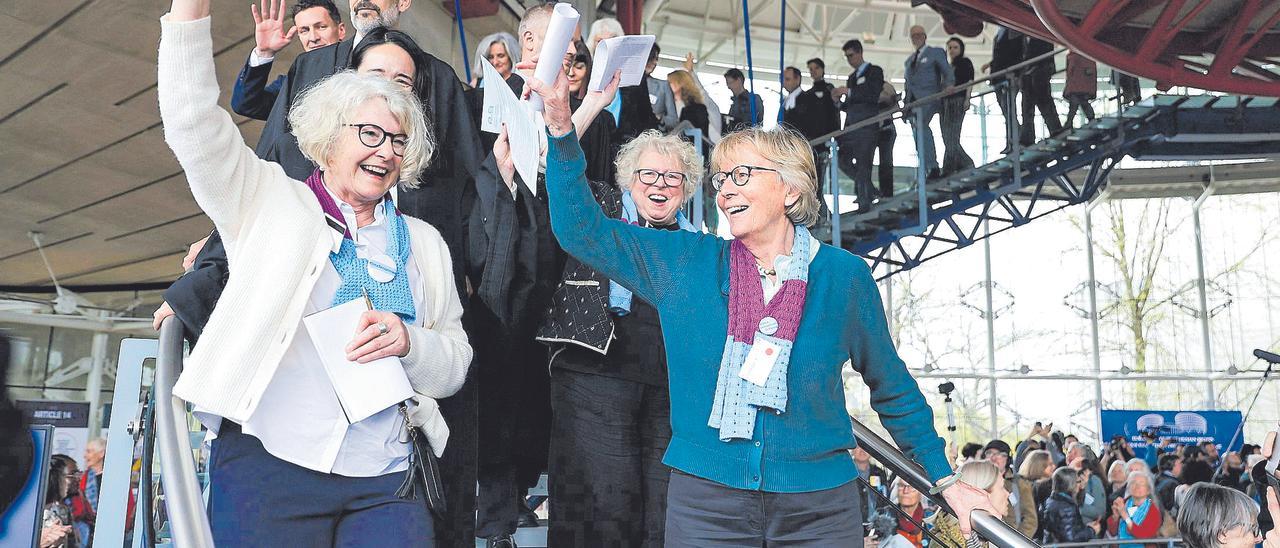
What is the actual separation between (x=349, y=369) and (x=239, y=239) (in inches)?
12.5

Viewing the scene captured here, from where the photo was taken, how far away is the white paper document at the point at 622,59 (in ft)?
7.97

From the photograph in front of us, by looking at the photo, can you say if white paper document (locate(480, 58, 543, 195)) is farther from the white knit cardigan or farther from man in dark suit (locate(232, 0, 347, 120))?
man in dark suit (locate(232, 0, 347, 120))

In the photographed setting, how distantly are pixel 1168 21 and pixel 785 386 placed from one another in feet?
23.9

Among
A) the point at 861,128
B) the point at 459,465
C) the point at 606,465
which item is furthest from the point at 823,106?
the point at 459,465

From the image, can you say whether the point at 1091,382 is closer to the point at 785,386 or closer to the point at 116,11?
the point at 116,11

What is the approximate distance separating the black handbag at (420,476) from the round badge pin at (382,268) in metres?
0.26

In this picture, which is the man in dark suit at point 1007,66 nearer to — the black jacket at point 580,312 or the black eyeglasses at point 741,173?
the black jacket at point 580,312

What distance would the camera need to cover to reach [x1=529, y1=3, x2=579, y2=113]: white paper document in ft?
6.73

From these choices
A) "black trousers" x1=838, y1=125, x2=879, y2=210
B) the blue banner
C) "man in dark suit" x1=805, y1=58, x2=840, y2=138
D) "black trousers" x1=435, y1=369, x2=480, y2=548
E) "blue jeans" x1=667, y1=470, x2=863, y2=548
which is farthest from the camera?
the blue banner

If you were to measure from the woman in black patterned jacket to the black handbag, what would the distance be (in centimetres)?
76

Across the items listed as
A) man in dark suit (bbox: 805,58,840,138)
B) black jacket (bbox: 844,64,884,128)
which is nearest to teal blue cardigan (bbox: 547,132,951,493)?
man in dark suit (bbox: 805,58,840,138)

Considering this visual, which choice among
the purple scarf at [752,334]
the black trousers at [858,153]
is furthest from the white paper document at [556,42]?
the black trousers at [858,153]

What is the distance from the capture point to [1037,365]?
19953 millimetres

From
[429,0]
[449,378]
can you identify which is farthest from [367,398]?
[429,0]
